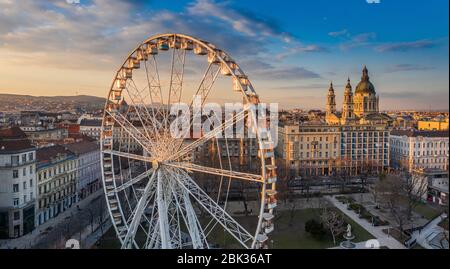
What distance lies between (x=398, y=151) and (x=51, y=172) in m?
25.8

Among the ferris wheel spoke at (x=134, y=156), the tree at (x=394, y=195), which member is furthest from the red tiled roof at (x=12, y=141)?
the tree at (x=394, y=195)

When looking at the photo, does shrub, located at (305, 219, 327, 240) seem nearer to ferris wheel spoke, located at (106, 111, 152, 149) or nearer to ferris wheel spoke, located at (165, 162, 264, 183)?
ferris wheel spoke, located at (165, 162, 264, 183)

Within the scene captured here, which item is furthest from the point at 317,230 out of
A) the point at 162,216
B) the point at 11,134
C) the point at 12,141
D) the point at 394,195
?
the point at 11,134

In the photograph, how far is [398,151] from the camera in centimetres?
3138

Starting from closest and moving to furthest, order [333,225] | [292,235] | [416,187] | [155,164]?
[155,164] < [333,225] < [292,235] < [416,187]

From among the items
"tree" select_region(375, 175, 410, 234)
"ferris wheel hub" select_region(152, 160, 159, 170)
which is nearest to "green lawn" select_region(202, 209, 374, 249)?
"tree" select_region(375, 175, 410, 234)

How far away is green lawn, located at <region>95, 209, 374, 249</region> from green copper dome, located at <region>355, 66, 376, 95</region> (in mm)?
30129

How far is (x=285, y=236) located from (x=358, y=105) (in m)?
33.0

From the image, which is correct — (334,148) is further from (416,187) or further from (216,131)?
(216,131)

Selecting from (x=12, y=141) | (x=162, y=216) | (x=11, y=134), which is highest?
(x=11, y=134)

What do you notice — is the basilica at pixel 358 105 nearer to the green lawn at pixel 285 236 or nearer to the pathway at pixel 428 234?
the pathway at pixel 428 234

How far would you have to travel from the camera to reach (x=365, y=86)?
145 feet
